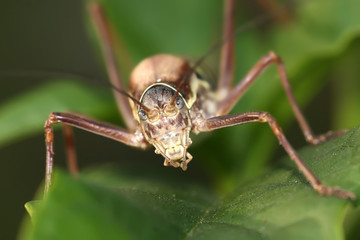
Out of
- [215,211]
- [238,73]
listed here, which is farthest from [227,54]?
[215,211]

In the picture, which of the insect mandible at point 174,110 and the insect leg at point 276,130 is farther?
the insect mandible at point 174,110

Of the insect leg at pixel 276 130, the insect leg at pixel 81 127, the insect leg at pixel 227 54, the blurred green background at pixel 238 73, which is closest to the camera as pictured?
the insect leg at pixel 276 130

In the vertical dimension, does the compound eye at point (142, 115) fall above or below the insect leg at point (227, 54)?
below

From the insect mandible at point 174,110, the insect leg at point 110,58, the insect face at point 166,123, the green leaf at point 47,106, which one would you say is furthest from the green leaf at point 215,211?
the green leaf at point 47,106

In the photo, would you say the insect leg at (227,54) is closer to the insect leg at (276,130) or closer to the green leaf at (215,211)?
the insect leg at (276,130)

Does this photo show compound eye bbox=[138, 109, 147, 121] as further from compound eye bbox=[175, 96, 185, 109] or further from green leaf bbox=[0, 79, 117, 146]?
green leaf bbox=[0, 79, 117, 146]

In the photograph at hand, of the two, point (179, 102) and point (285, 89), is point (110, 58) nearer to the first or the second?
point (179, 102)

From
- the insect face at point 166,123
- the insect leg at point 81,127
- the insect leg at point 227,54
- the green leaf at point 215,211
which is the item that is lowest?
the green leaf at point 215,211
